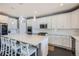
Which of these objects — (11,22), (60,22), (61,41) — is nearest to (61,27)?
(60,22)

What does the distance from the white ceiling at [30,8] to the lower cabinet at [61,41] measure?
489mm

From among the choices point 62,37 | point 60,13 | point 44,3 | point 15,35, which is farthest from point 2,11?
point 62,37

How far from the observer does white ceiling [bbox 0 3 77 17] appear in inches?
78.5

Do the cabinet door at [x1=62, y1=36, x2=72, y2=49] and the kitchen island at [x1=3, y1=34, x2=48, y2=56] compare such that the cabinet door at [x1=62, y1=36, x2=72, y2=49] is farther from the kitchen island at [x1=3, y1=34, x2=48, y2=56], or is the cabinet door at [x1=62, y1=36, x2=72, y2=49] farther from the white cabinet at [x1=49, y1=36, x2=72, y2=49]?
the kitchen island at [x1=3, y1=34, x2=48, y2=56]

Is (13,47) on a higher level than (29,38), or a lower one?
lower

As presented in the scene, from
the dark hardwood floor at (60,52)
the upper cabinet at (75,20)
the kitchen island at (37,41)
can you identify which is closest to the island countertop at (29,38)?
the kitchen island at (37,41)

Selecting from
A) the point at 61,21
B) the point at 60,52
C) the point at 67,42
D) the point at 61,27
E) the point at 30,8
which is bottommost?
the point at 60,52

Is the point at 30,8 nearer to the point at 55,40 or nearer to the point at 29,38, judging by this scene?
the point at 29,38

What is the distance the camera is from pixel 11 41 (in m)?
2.07

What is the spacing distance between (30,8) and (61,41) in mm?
824

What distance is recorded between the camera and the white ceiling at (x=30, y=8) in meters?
1.99

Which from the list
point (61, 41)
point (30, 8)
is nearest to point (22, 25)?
point (30, 8)

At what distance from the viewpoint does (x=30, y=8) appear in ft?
6.64

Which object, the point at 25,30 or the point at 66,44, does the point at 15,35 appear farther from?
the point at 66,44
